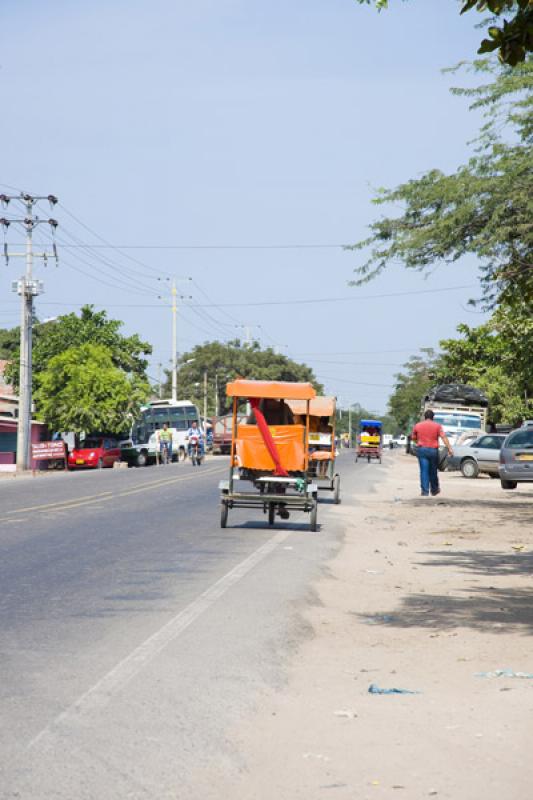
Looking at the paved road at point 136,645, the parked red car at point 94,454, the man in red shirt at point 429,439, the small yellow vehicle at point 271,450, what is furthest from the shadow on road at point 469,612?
the parked red car at point 94,454

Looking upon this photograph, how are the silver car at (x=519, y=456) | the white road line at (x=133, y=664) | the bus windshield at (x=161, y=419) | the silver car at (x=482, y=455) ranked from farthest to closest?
the bus windshield at (x=161, y=419) → the silver car at (x=482, y=455) → the silver car at (x=519, y=456) → the white road line at (x=133, y=664)

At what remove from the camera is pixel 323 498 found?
2970cm

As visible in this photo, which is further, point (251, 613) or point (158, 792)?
point (251, 613)

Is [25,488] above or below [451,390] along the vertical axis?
below

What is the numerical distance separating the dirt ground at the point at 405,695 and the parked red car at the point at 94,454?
46576mm

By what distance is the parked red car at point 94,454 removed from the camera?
61.6 m

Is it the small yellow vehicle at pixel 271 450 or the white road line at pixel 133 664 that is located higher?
the small yellow vehicle at pixel 271 450

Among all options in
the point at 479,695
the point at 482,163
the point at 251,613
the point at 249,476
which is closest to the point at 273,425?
the point at 249,476

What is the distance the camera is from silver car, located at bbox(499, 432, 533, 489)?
33.4 metres

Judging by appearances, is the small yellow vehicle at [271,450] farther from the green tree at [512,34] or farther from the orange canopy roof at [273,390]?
the green tree at [512,34]

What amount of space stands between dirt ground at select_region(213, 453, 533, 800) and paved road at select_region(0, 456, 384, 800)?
24cm

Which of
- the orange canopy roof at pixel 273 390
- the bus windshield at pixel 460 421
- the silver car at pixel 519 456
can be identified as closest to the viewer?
the orange canopy roof at pixel 273 390

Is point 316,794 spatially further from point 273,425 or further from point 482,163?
point 482,163

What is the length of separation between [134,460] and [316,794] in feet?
216
